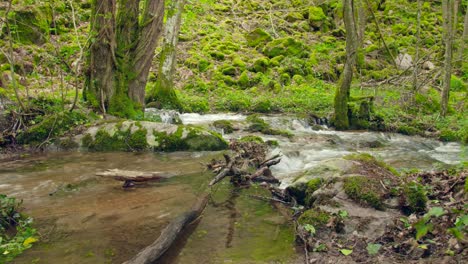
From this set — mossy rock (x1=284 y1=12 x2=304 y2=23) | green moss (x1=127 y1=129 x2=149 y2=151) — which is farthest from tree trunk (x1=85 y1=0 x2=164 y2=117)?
mossy rock (x1=284 y1=12 x2=304 y2=23)

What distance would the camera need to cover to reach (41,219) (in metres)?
4.13

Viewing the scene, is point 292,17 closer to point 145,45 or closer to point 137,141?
point 145,45

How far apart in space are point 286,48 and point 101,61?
501 inches

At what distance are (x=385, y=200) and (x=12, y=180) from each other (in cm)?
500

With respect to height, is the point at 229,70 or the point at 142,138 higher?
the point at 229,70

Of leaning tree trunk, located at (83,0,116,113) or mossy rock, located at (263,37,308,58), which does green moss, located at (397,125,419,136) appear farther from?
mossy rock, located at (263,37,308,58)

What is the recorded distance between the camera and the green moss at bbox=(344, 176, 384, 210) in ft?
13.0

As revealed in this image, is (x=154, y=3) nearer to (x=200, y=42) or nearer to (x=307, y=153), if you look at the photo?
(x=307, y=153)

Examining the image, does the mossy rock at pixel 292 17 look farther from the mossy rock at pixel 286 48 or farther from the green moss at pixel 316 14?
the mossy rock at pixel 286 48

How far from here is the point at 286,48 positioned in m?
20.0

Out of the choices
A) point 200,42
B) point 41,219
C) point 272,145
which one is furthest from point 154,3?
point 200,42

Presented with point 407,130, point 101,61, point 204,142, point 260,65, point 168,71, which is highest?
point 101,61

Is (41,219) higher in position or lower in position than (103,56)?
lower

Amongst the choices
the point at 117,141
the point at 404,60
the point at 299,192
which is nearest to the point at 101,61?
the point at 117,141
